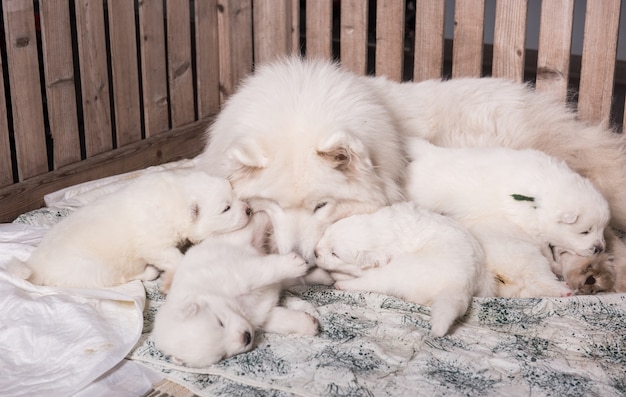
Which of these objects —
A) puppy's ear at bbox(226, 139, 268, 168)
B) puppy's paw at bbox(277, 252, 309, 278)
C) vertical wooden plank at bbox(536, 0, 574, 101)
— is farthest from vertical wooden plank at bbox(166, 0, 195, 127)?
puppy's paw at bbox(277, 252, 309, 278)

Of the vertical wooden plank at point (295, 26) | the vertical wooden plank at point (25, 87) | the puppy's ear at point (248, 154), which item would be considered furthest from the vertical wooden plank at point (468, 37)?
the vertical wooden plank at point (25, 87)

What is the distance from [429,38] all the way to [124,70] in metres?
1.82

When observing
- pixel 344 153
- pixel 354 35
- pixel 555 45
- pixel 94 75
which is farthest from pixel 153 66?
pixel 555 45

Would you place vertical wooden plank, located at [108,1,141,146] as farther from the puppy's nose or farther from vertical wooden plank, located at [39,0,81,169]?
the puppy's nose

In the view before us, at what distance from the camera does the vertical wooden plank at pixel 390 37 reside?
442 centimetres

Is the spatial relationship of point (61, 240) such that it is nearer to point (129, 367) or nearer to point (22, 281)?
point (22, 281)

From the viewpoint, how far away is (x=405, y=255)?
279cm

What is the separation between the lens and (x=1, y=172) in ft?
11.7

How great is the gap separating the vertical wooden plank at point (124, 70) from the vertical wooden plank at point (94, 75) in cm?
7

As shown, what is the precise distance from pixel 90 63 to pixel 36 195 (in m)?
0.78

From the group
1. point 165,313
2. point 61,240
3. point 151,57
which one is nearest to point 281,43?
point 151,57

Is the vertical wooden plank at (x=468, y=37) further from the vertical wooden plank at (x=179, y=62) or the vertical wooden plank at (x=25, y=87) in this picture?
the vertical wooden plank at (x=25, y=87)

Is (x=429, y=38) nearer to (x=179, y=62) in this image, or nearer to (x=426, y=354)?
(x=179, y=62)

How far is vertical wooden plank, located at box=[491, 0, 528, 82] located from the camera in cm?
406
